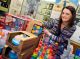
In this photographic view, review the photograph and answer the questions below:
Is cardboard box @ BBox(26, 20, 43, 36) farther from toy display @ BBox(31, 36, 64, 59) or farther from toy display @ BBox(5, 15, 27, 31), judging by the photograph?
toy display @ BBox(31, 36, 64, 59)

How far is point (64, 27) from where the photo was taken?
197 centimetres

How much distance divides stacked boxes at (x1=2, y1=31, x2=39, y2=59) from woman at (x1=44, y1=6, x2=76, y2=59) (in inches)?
13.7

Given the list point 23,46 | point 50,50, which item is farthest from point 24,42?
point 50,50

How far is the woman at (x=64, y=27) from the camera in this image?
74.9 inches

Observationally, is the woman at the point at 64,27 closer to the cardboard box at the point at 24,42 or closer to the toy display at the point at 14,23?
the cardboard box at the point at 24,42

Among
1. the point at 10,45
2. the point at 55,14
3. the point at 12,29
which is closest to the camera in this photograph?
the point at 10,45

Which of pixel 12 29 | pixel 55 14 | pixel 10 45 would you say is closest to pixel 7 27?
pixel 12 29

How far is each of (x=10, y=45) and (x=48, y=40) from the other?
591mm

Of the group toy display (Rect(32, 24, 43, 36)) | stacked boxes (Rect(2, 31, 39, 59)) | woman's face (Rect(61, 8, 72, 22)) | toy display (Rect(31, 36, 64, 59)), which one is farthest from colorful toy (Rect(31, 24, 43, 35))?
woman's face (Rect(61, 8, 72, 22))

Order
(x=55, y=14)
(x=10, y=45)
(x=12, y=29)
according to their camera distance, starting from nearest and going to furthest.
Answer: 1. (x=10, y=45)
2. (x=55, y=14)
3. (x=12, y=29)

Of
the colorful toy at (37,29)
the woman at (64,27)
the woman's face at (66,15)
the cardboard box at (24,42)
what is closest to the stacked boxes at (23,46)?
the cardboard box at (24,42)

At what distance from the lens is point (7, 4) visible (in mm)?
3092

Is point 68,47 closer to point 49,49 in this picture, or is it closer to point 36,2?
point 49,49

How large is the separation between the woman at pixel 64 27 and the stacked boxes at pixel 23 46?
348mm
